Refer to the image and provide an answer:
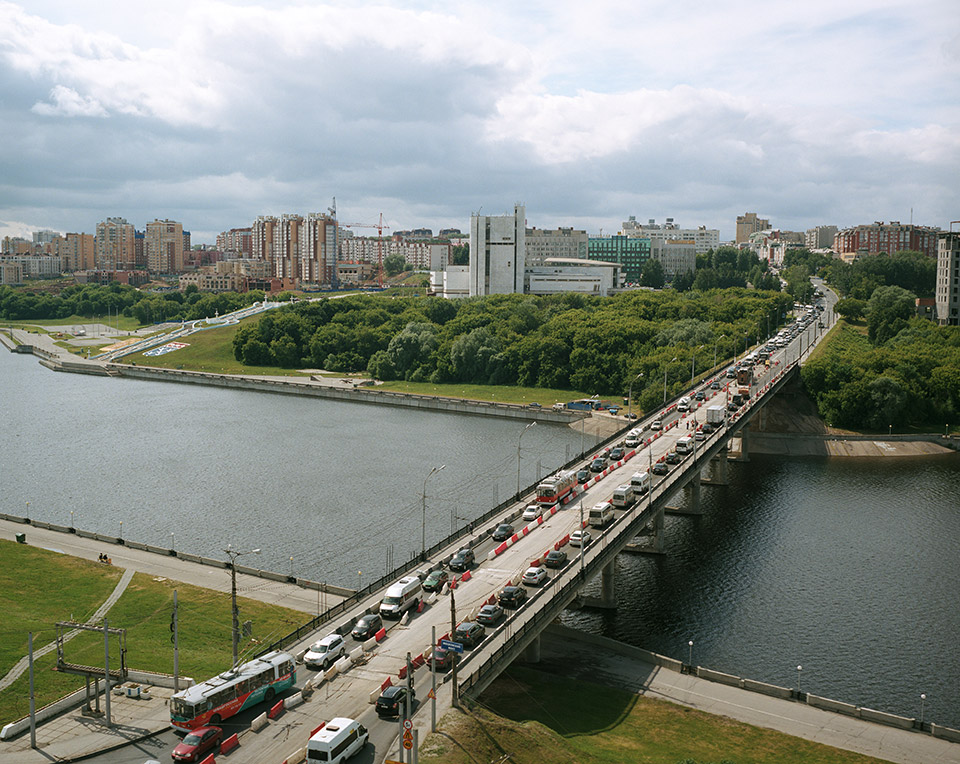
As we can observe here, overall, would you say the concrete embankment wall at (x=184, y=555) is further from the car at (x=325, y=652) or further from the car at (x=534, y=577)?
the car at (x=325, y=652)

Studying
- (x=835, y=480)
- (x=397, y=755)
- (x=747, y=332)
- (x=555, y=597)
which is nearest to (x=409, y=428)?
(x=835, y=480)

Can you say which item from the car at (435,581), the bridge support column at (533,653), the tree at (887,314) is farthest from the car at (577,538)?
the tree at (887,314)

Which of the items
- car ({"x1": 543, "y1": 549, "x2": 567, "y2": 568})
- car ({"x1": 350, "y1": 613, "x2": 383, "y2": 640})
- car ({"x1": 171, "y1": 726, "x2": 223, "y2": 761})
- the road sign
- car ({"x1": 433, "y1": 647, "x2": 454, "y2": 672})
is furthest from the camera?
car ({"x1": 543, "y1": 549, "x2": 567, "y2": 568})

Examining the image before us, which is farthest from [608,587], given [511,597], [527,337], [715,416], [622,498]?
[527,337]

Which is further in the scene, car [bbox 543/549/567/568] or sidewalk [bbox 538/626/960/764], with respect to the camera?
Result: car [bbox 543/549/567/568]

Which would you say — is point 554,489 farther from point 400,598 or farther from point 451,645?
point 451,645

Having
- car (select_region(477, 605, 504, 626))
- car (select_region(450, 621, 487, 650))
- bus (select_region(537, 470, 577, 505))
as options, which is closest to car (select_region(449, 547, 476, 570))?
car (select_region(477, 605, 504, 626))

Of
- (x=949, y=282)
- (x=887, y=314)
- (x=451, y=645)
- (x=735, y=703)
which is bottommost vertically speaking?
(x=735, y=703)

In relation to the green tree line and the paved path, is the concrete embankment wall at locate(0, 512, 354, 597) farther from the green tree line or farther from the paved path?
the green tree line
